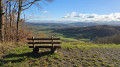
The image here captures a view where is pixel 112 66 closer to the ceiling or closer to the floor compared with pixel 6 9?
closer to the floor

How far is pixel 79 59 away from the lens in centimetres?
604

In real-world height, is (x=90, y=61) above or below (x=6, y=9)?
below

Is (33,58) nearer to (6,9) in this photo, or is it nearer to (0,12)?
(0,12)

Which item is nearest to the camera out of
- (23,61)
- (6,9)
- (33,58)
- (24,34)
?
(23,61)

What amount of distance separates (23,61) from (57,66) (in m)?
2.08

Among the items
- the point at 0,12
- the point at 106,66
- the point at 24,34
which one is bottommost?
the point at 106,66

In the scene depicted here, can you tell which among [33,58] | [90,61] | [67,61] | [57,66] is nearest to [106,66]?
[90,61]

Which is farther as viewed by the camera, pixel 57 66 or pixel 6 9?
pixel 6 9

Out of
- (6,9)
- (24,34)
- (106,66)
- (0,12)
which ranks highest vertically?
(6,9)

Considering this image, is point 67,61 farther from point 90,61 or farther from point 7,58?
point 7,58

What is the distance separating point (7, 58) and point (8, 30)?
240 inches

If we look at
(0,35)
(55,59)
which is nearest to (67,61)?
(55,59)

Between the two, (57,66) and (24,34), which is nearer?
(57,66)

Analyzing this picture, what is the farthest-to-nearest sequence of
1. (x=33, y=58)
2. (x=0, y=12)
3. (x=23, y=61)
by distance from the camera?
1. (x=0, y=12)
2. (x=33, y=58)
3. (x=23, y=61)
